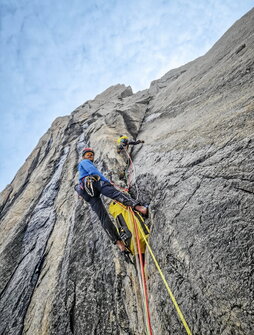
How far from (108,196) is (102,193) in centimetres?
22

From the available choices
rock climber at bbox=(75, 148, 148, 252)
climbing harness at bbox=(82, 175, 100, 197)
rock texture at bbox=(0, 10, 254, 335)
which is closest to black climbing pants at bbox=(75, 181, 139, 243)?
rock climber at bbox=(75, 148, 148, 252)

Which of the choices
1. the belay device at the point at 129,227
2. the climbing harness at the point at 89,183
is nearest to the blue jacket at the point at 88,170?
the climbing harness at the point at 89,183

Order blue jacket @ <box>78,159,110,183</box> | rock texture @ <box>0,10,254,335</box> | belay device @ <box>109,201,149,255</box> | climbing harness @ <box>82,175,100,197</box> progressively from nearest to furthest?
rock texture @ <box>0,10,254,335</box>, belay device @ <box>109,201,149,255</box>, climbing harness @ <box>82,175,100,197</box>, blue jacket @ <box>78,159,110,183</box>

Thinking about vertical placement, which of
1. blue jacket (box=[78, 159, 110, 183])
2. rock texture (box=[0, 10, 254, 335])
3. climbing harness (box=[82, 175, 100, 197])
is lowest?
rock texture (box=[0, 10, 254, 335])

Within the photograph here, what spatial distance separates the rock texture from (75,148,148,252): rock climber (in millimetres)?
372

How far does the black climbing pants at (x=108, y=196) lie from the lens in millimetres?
3832

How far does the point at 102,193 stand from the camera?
4234 millimetres

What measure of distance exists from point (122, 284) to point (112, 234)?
0.96 m

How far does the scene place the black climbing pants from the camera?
12.6ft

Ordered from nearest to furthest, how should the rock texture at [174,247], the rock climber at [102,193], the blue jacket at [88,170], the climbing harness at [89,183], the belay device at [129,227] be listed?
the rock texture at [174,247]
the belay device at [129,227]
the rock climber at [102,193]
the climbing harness at [89,183]
the blue jacket at [88,170]

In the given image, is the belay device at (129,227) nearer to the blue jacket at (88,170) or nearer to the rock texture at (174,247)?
the rock texture at (174,247)

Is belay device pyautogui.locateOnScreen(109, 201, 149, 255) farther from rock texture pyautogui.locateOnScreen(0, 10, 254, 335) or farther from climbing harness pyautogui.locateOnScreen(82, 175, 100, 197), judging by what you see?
climbing harness pyautogui.locateOnScreen(82, 175, 100, 197)

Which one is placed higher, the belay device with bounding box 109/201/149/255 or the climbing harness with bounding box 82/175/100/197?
the climbing harness with bounding box 82/175/100/197

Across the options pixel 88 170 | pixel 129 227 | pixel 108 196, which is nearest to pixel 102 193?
pixel 108 196
